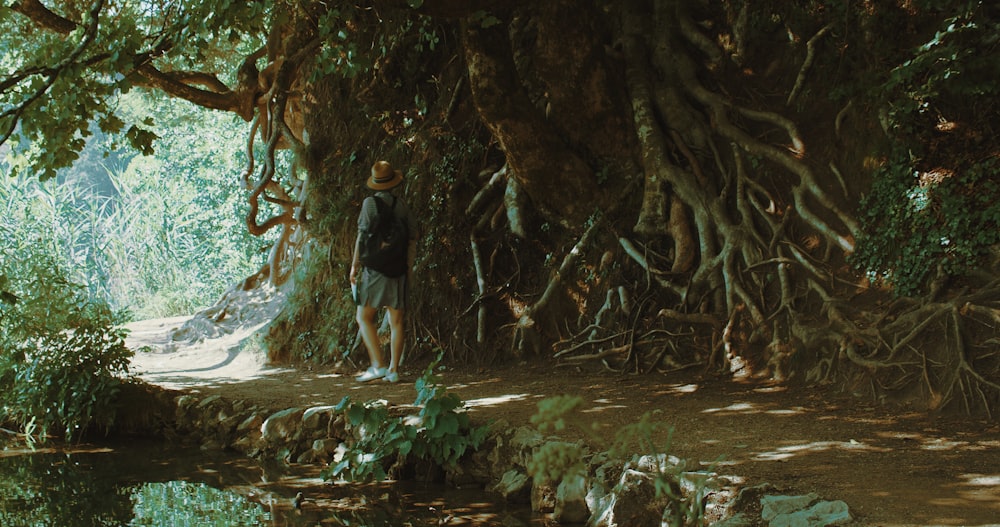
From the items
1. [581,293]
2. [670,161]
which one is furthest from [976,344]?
[581,293]

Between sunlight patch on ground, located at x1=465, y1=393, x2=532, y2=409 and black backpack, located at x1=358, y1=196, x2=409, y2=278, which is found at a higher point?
black backpack, located at x1=358, y1=196, x2=409, y2=278

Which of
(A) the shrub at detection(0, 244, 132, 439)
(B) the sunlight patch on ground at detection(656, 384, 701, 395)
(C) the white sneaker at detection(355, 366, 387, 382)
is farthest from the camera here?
(C) the white sneaker at detection(355, 366, 387, 382)

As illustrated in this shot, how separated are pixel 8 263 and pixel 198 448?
3.30 m

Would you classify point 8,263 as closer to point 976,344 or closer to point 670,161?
point 670,161

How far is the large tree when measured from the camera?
5848mm

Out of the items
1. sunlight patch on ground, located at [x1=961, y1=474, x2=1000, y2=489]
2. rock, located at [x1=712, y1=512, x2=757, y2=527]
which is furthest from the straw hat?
sunlight patch on ground, located at [x1=961, y1=474, x2=1000, y2=489]

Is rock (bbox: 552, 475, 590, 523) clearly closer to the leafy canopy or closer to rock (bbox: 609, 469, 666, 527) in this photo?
rock (bbox: 609, 469, 666, 527)

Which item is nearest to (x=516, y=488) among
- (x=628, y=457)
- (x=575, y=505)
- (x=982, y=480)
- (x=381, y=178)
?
(x=575, y=505)

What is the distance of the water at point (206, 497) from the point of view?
5273 millimetres

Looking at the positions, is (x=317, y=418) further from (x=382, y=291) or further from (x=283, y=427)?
(x=382, y=291)

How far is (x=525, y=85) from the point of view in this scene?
29.2ft

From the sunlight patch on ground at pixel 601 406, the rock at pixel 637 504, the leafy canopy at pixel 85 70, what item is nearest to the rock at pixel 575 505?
the rock at pixel 637 504

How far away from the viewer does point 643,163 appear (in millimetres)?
8008

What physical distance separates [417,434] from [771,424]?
2396 mm
